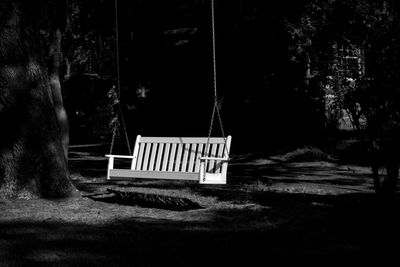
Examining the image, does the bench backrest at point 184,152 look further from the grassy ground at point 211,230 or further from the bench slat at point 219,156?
the grassy ground at point 211,230

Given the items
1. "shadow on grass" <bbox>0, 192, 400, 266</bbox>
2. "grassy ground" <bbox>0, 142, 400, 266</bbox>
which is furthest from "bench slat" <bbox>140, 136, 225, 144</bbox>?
"shadow on grass" <bbox>0, 192, 400, 266</bbox>

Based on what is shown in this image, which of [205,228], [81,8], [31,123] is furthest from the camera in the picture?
[81,8]

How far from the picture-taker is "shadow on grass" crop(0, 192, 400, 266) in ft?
16.5

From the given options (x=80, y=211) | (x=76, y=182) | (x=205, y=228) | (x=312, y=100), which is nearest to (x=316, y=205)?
(x=205, y=228)

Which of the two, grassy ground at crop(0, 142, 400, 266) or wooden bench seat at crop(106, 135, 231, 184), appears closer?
grassy ground at crop(0, 142, 400, 266)

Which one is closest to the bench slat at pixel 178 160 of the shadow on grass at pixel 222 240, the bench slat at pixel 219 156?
the bench slat at pixel 219 156

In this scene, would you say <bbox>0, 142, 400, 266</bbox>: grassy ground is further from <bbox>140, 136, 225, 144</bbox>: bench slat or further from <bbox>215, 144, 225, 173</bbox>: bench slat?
<bbox>140, 136, 225, 144</bbox>: bench slat

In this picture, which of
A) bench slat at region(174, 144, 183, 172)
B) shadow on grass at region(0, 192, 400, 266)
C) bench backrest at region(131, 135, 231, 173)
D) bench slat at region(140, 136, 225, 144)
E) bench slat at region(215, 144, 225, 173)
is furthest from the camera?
bench slat at region(174, 144, 183, 172)

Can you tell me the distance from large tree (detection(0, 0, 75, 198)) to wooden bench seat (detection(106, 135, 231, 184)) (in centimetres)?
133

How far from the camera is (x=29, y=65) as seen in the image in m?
8.27

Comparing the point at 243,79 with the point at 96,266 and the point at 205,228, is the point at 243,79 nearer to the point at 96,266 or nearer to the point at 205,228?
the point at 205,228

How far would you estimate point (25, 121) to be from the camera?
813 cm

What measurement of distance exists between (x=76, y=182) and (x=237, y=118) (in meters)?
9.21

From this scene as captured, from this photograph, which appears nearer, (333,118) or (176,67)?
(333,118)
